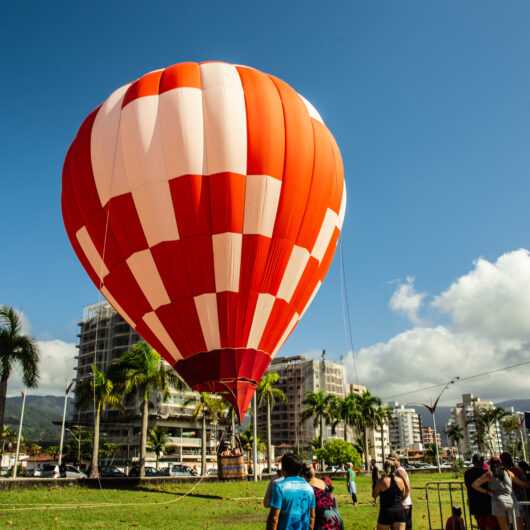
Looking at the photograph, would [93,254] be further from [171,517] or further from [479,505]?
[479,505]

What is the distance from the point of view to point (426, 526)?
47.6ft

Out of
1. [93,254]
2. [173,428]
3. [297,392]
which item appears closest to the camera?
[93,254]

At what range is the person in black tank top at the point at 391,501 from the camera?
9023mm

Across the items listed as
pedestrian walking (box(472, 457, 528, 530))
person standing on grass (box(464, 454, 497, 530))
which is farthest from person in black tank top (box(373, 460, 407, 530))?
person standing on grass (box(464, 454, 497, 530))

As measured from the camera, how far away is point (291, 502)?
6.22 metres

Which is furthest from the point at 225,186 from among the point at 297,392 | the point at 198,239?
the point at 297,392

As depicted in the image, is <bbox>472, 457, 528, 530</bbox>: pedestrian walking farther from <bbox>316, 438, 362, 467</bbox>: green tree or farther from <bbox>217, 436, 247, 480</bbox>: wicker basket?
<bbox>316, 438, 362, 467</bbox>: green tree

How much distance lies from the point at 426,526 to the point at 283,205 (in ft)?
31.4

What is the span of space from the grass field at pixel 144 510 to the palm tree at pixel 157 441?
73544 mm

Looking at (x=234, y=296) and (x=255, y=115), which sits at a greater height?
(x=255, y=115)

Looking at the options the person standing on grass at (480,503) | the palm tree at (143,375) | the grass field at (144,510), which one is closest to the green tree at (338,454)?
the palm tree at (143,375)

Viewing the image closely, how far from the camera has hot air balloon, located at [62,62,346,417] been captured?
558 inches

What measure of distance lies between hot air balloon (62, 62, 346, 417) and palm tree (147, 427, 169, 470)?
290 feet

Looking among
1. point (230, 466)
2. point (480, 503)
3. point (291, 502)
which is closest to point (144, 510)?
point (230, 466)
